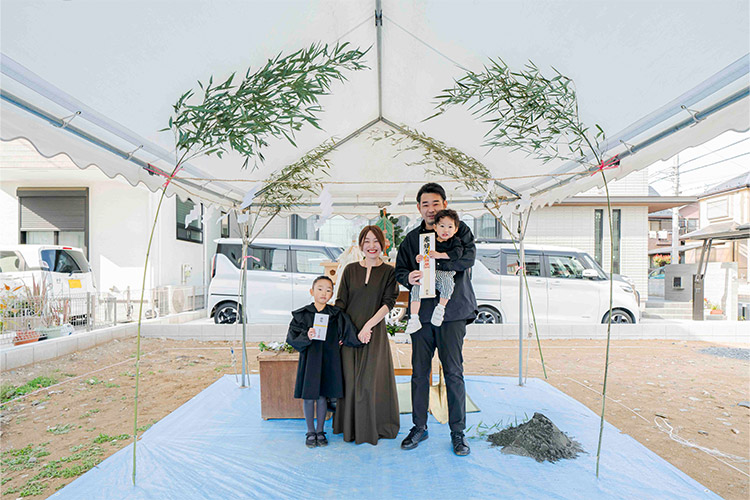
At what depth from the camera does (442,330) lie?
2670mm

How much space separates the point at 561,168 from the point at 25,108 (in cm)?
381

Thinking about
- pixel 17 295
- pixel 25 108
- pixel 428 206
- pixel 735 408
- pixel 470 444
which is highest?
pixel 25 108

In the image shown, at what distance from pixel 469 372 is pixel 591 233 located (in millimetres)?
7757

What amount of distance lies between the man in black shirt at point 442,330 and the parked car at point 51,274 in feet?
20.0

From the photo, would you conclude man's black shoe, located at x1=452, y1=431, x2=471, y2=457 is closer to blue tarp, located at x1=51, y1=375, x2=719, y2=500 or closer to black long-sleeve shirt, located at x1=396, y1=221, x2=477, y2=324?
blue tarp, located at x1=51, y1=375, x2=719, y2=500

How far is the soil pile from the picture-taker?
8.82 ft

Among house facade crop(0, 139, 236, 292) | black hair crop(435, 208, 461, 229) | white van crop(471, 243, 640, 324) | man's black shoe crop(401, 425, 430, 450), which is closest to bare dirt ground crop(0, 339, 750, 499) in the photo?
white van crop(471, 243, 640, 324)

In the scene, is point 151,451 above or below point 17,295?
below

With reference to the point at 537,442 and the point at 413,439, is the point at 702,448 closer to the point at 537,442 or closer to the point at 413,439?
the point at 537,442

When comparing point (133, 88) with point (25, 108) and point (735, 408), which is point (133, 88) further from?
point (735, 408)

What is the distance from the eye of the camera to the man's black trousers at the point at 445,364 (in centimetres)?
264

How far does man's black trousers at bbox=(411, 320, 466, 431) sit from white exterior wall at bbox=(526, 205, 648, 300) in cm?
950

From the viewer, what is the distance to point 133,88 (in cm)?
244

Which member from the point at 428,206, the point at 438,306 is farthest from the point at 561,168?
the point at 438,306
